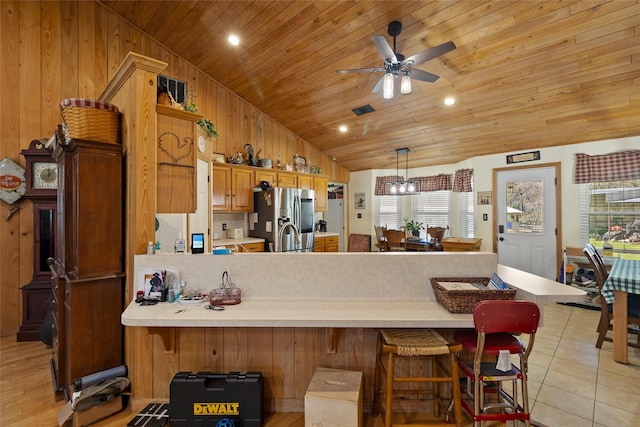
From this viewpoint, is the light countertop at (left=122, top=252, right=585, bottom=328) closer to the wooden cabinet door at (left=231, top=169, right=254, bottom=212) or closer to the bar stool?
the bar stool

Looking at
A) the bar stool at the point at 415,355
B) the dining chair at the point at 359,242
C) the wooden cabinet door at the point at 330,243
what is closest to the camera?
the bar stool at the point at 415,355

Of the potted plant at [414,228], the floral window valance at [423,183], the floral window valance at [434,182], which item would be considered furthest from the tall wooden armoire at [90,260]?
the floral window valance at [434,182]

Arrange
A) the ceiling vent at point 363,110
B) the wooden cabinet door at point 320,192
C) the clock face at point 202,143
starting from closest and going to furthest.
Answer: the clock face at point 202,143 → the ceiling vent at point 363,110 → the wooden cabinet door at point 320,192

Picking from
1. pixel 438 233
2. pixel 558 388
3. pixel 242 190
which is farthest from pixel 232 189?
pixel 558 388

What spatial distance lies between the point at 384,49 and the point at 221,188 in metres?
2.95

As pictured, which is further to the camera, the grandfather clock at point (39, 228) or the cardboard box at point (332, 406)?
the grandfather clock at point (39, 228)

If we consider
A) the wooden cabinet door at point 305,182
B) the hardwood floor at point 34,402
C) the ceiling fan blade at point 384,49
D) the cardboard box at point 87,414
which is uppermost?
the ceiling fan blade at point 384,49

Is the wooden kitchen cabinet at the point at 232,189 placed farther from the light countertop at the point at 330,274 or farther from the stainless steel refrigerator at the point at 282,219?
the light countertop at the point at 330,274

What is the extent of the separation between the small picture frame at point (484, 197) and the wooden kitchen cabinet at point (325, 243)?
8.94ft

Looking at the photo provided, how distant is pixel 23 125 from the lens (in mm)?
3363

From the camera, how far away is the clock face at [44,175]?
3158mm

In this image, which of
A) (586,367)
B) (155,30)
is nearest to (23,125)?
(155,30)

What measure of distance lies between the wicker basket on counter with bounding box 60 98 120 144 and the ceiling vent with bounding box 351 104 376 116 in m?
3.39

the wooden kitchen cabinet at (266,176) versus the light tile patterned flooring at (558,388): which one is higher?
the wooden kitchen cabinet at (266,176)
